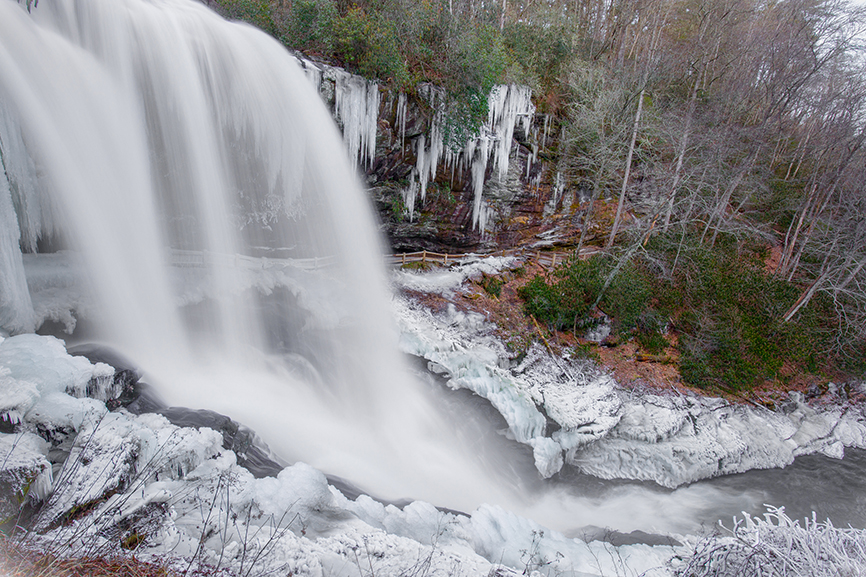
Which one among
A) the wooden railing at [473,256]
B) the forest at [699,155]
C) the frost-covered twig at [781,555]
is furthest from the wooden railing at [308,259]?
the frost-covered twig at [781,555]

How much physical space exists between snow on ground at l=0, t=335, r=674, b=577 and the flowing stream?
3.49 ft

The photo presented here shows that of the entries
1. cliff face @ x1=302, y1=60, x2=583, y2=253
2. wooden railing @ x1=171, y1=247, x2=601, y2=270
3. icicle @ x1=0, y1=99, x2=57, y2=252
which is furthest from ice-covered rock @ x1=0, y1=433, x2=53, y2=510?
cliff face @ x1=302, y1=60, x2=583, y2=253

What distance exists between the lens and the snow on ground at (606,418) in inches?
312

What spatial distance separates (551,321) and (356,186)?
242 inches

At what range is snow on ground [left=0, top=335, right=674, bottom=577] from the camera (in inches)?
126

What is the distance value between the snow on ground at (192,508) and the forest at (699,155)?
22.0ft

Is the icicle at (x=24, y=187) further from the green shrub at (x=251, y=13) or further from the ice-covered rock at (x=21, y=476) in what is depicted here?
the green shrub at (x=251, y=13)

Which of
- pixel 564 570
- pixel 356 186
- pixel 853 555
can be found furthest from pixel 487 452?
pixel 356 186

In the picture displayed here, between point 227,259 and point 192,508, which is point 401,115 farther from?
point 192,508

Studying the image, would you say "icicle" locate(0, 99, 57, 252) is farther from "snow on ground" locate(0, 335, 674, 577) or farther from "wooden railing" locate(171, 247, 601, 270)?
Answer: "snow on ground" locate(0, 335, 674, 577)

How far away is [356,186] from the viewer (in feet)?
33.5

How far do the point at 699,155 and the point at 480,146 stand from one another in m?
7.00

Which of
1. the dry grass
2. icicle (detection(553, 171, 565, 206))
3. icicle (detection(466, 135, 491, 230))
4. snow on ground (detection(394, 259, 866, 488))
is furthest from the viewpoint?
icicle (detection(553, 171, 565, 206))

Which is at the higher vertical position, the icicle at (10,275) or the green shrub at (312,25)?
the green shrub at (312,25)
